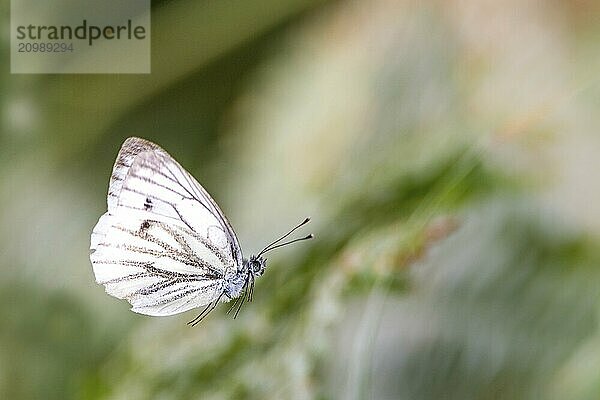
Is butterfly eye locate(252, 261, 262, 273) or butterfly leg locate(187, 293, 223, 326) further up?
butterfly eye locate(252, 261, 262, 273)

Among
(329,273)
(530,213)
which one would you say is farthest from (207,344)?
(530,213)

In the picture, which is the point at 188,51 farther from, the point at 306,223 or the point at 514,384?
the point at 514,384

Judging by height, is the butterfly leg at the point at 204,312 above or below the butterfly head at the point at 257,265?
below
